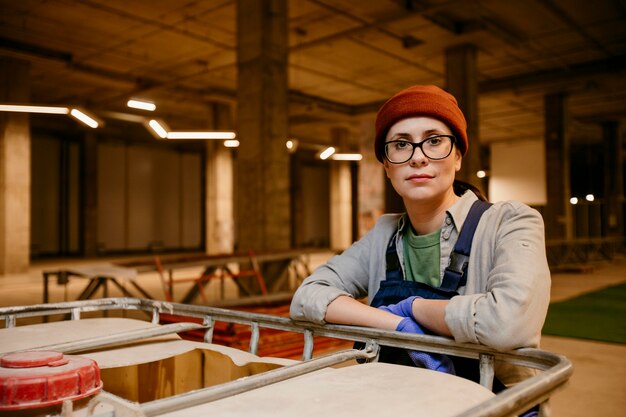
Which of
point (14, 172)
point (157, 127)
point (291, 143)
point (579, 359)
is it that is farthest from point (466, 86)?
point (14, 172)

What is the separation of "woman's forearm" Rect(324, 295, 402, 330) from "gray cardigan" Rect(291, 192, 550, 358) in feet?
0.10

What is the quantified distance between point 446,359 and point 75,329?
57.3 inches

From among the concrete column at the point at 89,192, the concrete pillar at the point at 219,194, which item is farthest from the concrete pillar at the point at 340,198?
the concrete column at the point at 89,192

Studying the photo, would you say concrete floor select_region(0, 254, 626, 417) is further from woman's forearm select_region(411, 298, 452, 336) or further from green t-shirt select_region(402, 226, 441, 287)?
green t-shirt select_region(402, 226, 441, 287)

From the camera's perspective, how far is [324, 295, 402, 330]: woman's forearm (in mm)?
1666

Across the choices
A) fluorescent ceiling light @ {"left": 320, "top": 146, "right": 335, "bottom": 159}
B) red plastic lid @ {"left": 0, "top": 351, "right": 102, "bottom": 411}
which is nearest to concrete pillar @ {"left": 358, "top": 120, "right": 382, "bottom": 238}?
fluorescent ceiling light @ {"left": 320, "top": 146, "right": 335, "bottom": 159}

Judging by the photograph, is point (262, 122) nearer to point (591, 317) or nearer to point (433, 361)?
point (591, 317)

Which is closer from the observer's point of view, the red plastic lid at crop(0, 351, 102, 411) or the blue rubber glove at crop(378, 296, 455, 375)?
the red plastic lid at crop(0, 351, 102, 411)

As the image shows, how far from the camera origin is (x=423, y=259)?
184 cm

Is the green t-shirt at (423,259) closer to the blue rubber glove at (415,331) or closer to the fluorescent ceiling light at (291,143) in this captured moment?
the blue rubber glove at (415,331)

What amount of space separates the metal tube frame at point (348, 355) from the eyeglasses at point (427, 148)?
1.95 ft

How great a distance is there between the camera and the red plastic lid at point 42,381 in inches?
39.4

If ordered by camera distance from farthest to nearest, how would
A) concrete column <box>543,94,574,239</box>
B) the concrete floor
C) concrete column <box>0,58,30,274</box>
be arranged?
concrete column <box>543,94,574,239</box> → concrete column <box>0,58,30,274</box> → the concrete floor

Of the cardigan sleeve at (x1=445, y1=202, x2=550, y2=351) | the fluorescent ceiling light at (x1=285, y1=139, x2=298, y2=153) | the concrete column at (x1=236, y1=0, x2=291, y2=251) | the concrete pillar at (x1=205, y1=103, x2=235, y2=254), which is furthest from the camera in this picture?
the concrete pillar at (x1=205, y1=103, x2=235, y2=254)
